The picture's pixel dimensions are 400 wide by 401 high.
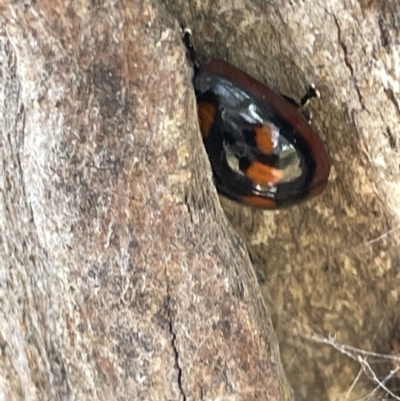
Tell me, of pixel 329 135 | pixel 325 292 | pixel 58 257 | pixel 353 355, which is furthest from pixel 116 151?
pixel 353 355

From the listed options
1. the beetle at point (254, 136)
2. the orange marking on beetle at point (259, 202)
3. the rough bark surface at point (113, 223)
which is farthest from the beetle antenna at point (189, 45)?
the orange marking on beetle at point (259, 202)

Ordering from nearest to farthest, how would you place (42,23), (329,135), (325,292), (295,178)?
1. (42,23)
2. (295,178)
3. (329,135)
4. (325,292)

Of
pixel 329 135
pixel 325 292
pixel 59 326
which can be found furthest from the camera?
pixel 325 292

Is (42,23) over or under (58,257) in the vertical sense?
over

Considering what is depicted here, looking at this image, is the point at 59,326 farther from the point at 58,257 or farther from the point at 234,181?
the point at 234,181

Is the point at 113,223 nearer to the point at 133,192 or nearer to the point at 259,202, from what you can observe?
the point at 133,192

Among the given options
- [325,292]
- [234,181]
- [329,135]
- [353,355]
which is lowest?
[353,355]

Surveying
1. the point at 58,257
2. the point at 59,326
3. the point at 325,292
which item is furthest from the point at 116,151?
the point at 325,292

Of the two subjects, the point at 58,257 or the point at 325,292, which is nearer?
the point at 58,257

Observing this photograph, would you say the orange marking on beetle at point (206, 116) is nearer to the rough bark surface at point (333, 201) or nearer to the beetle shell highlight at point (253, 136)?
the beetle shell highlight at point (253, 136)
